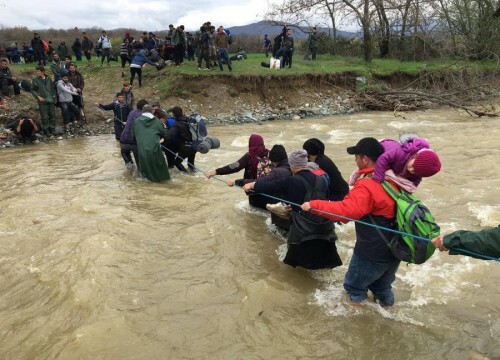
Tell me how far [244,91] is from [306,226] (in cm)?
1387

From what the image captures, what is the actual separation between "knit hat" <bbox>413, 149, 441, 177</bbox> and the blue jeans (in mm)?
904

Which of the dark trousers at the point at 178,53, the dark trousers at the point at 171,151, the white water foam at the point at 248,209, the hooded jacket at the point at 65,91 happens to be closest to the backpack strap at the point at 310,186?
the white water foam at the point at 248,209

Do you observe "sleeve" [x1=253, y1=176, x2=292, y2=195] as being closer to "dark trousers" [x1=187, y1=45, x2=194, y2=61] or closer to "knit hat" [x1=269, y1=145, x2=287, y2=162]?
"knit hat" [x1=269, y1=145, x2=287, y2=162]

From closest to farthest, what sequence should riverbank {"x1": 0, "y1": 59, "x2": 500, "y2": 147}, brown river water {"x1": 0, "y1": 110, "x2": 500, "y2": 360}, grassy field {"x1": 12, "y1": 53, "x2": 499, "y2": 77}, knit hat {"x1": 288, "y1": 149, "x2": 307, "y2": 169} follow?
brown river water {"x1": 0, "y1": 110, "x2": 500, "y2": 360}, knit hat {"x1": 288, "y1": 149, "x2": 307, "y2": 169}, riverbank {"x1": 0, "y1": 59, "x2": 500, "y2": 147}, grassy field {"x1": 12, "y1": 53, "x2": 499, "y2": 77}

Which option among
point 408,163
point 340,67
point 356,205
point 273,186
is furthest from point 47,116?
point 340,67

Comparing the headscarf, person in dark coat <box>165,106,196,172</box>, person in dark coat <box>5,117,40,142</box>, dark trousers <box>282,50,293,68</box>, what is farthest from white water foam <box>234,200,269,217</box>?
dark trousers <box>282,50,293,68</box>

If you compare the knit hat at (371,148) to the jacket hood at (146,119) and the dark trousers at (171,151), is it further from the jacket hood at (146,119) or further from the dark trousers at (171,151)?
the dark trousers at (171,151)

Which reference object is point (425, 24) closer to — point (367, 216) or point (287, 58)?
point (287, 58)

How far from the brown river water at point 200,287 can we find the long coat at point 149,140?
468 mm

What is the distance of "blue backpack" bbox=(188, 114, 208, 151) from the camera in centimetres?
808

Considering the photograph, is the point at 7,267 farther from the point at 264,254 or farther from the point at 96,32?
the point at 96,32

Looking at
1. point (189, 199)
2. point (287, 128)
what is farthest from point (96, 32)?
point (189, 199)

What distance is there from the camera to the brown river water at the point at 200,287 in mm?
3570

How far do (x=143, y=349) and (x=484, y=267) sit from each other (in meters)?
3.95
